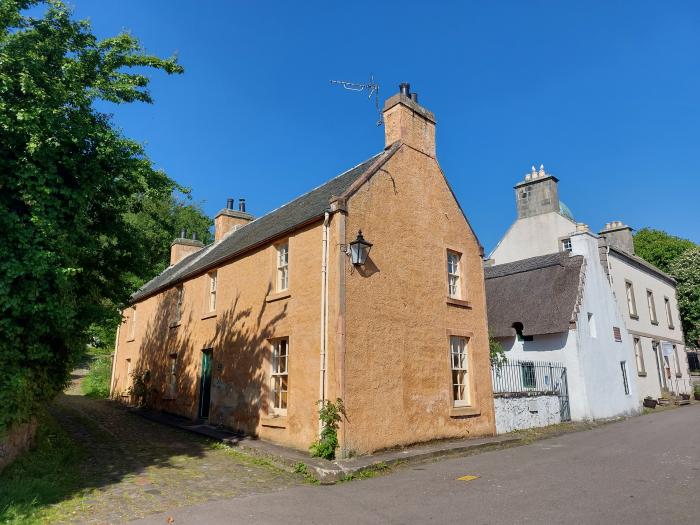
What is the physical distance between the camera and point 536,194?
2777cm

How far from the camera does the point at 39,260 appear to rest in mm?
7734

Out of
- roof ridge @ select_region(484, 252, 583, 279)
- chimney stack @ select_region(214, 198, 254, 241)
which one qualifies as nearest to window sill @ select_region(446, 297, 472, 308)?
roof ridge @ select_region(484, 252, 583, 279)

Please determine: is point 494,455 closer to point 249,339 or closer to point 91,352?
point 249,339

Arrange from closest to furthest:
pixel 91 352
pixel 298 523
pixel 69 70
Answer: pixel 298 523
pixel 69 70
pixel 91 352

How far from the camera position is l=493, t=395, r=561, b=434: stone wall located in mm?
14250

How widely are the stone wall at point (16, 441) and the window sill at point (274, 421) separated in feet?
16.1

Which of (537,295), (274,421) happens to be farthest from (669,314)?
(274,421)

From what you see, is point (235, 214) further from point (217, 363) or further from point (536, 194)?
point (536, 194)

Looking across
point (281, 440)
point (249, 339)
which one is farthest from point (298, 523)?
point (249, 339)

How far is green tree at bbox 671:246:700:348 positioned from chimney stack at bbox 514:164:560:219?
46.0 feet

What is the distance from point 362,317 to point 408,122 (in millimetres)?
6240

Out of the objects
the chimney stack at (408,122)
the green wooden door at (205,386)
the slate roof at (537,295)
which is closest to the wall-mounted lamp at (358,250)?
the chimney stack at (408,122)

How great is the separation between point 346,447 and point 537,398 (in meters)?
8.69

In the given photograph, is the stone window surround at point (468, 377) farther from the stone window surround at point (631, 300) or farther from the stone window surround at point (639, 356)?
the stone window surround at point (631, 300)
